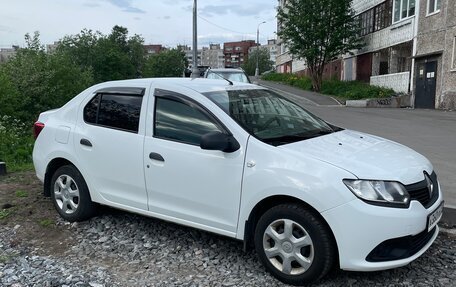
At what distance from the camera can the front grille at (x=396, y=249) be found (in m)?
3.20

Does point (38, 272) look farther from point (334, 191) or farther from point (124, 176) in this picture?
point (334, 191)

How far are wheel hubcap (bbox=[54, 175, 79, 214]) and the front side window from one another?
4.53 ft

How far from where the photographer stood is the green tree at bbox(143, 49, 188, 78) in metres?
71.2

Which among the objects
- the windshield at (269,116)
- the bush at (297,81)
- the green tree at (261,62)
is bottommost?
the windshield at (269,116)

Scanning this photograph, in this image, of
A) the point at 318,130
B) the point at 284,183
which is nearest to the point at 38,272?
the point at 284,183

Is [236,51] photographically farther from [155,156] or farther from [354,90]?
[155,156]

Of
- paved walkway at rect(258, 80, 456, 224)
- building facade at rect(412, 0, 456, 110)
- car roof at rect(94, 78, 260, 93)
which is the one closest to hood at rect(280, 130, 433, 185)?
car roof at rect(94, 78, 260, 93)

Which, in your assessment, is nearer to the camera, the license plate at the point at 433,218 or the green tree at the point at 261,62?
the license plate at the point at 433,218

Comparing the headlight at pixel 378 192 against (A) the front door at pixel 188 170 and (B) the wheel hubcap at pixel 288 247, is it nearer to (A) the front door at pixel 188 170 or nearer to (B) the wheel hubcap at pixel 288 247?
(B) the wheel hubcap at pixel 288 247

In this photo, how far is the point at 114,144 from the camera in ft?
14.4

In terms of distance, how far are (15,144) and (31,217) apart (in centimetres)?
500

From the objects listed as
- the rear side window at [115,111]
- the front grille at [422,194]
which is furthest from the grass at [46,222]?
the front grille at [422,194]

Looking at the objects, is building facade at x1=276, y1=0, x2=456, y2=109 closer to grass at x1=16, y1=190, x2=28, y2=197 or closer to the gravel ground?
the gravel ground

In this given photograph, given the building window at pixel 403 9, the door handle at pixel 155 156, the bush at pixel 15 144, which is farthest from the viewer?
the building window at pixel 403 9
